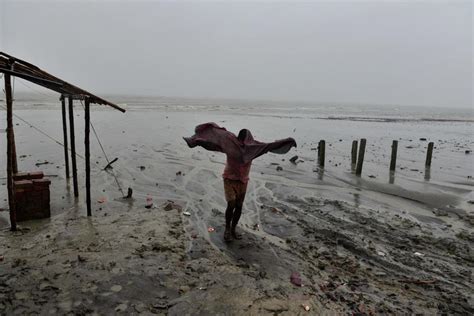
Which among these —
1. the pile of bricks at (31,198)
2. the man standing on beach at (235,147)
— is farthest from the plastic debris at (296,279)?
the pile of bricks at (31,198)

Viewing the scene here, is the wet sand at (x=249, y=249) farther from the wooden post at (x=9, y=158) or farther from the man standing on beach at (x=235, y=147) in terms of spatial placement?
the man standing on beach at (x=235, y=147)

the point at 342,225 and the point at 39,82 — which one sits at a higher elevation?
the point at 39,82

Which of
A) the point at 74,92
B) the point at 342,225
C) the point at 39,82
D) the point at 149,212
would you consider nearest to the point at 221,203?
the point at 149,212

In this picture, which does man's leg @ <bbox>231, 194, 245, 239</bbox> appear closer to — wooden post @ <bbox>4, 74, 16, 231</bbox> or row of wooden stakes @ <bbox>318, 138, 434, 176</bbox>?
wooden post @ <bbox>4, 74, 16, 231</bbox>

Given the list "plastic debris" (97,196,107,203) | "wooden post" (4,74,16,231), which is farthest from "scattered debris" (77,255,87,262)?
"plastic debris" (97,196,107,203)

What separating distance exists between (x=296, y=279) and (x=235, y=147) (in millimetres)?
2633

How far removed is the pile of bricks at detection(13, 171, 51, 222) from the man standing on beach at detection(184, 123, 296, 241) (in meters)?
3.92

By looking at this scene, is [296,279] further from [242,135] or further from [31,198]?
[31,198]

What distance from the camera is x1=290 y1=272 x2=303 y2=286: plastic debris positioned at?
19.1ft

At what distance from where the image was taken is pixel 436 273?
22.0 ft

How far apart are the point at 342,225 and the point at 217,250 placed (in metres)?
3.71

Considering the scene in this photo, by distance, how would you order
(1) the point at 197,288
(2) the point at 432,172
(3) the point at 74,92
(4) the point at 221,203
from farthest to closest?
(2) the point at 432,172
(4) the point at 221,203
(3) the point at 74,92
(1) the point at 197,288

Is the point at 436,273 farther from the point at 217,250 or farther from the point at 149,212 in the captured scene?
the point at 149,212

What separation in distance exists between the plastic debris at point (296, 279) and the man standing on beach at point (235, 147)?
1949mm
